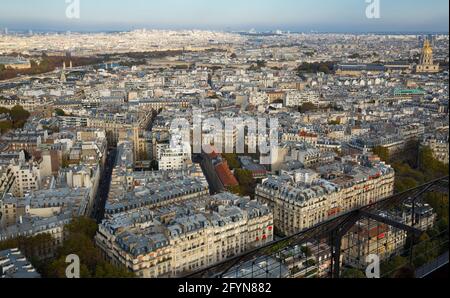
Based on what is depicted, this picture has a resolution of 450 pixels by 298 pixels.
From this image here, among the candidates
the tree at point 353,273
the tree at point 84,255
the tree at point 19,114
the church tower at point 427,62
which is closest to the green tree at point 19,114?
the tree at point 19,114

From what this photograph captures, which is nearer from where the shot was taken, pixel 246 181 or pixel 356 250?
pixel 356 250

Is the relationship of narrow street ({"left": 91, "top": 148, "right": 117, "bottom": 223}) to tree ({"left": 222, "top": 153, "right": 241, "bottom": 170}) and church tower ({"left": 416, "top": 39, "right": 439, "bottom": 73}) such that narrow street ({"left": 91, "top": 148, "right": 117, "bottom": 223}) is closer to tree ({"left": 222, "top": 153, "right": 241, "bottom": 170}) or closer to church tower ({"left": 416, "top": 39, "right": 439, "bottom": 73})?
tree ({"left": 222, "top": 153, "right": 241, "bottom": 170})

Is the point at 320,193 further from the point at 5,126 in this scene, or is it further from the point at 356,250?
the point at 5,126

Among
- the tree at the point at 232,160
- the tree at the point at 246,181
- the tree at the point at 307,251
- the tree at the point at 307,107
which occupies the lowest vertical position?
the tree at the point at 307,251

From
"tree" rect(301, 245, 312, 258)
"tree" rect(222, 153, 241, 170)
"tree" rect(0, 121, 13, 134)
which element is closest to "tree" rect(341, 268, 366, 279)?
"tree" rect(301, 245, 312, 258)

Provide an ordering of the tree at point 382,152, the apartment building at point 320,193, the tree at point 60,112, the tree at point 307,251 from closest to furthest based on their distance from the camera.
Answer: the tree at point 307,251 → the apartment building at point 320,193 → the tree at point 382,152 → the tree at point 60,112

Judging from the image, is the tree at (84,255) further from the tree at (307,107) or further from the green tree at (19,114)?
the tree at (307,107)

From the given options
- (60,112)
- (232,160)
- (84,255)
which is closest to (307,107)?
(232,160)

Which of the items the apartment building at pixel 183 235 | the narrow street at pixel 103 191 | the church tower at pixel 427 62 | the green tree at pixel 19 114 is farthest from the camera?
the church tower at pixel 427 62
